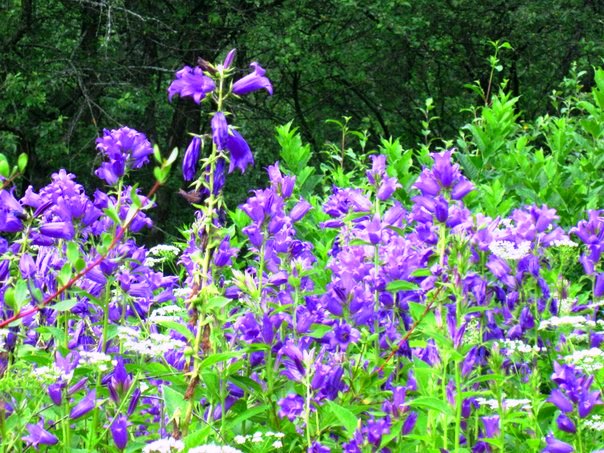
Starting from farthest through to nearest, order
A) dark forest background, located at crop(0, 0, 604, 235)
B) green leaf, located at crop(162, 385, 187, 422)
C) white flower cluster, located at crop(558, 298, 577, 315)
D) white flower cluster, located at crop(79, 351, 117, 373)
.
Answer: dark forest background, located at crop(0, 0, 604, 235) → white flower cluster, located at crop(558, 298, 577, 315) → white flower cluster, located at crop(79, 351, 117, 373) → green leaf, located at crop(162, 385, 187, 422)

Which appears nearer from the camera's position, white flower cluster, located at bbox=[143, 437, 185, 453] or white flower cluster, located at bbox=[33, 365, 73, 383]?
white flower cluster, located at bbox=[143, 437, 185, 453]

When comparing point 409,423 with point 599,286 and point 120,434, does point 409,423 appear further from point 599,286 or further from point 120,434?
point 599,286

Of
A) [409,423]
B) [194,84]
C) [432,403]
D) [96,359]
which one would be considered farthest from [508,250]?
[96,359]

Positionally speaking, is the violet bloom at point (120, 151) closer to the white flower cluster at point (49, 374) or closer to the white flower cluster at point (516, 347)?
the white flower cluster at point (49, 374)

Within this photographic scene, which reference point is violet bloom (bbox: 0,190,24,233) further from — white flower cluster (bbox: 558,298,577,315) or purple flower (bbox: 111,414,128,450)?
white flower cluster (bbox: 558,298,577,315)

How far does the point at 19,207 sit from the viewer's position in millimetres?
2164

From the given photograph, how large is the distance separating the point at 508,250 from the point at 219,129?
1.02 m

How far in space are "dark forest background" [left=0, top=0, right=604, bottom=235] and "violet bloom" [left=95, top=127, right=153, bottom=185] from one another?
280 inches

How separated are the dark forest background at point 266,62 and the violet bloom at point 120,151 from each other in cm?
710

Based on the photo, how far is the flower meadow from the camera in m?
1.83

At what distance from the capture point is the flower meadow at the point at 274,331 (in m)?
1.83

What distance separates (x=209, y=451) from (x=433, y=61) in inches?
569

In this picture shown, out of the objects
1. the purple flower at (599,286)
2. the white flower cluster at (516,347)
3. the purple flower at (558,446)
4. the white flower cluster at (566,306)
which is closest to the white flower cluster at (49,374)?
the purple flower at (558,446)

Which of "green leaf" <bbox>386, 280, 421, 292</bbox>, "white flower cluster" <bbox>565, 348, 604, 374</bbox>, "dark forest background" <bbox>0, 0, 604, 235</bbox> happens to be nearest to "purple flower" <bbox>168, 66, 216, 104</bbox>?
"green leaf" <bbox>386, 280, 421, 292</bbox>
